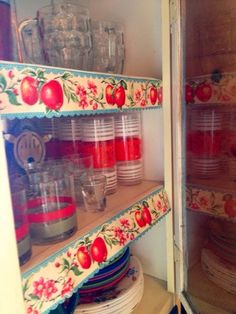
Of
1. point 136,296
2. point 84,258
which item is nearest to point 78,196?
point 84,258

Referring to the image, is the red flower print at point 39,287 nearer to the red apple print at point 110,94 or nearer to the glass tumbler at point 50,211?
the glass tumbler at point 50,211

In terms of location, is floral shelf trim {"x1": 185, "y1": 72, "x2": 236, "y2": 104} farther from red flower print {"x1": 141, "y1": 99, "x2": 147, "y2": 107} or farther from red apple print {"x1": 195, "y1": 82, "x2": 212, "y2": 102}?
red flower print {"x1": 141, "y1": 99, "x2": 147, "y2": 107}

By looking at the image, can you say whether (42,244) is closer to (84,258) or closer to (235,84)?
(84,258)

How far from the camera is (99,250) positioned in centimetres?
53

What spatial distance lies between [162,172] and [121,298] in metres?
0.37

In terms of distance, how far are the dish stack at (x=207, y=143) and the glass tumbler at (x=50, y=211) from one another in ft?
1.70

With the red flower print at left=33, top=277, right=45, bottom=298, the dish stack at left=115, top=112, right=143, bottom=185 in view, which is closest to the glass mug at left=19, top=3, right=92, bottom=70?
the dish stack at left=115, top=112, right=143, bottom=185

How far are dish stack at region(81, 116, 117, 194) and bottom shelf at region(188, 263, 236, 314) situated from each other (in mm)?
434

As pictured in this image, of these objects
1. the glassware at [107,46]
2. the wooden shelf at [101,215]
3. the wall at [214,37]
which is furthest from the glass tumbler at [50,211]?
the wall at [214,37]

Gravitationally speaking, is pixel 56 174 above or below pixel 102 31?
below

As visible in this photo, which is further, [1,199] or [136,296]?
[136,296]

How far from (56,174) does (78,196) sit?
0.12m

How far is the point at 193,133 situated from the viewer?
918mm

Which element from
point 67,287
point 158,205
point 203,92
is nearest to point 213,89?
point 203,92
